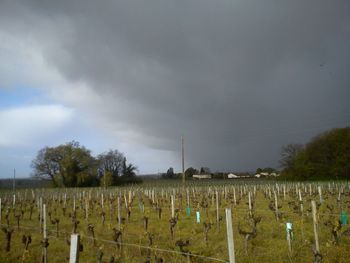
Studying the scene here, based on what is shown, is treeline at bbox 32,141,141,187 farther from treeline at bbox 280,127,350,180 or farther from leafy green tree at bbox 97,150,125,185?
treeline at bbox 280,127,350,180

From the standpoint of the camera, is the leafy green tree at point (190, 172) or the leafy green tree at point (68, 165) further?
the leafy green tree at point (190, 172)

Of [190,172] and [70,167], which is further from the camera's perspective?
[190,172]

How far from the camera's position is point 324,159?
209ft

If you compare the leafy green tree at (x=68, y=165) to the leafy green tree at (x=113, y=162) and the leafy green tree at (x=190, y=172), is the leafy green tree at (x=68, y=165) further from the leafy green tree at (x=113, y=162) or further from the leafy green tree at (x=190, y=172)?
the leafy green tree at (x=190, y=172)

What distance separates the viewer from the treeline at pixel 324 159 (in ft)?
195

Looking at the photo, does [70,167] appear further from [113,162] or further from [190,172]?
[190,172]

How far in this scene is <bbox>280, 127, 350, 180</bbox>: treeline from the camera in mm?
59344

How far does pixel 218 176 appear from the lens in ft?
313

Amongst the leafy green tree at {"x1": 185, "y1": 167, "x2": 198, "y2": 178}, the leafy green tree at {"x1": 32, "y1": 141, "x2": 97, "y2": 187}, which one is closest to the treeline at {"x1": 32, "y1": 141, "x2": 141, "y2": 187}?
the leafy green tree at {"x1": 32, "y1": 141, "x2": 97, "y2": 187}

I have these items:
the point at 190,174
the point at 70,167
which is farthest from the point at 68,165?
the point at 190,174

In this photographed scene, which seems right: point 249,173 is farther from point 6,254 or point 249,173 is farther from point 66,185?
point 6,254

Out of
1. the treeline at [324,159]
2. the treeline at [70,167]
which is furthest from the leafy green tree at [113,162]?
the treeline at [324,159]

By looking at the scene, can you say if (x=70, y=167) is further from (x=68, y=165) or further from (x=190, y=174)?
(x=190, y=174)

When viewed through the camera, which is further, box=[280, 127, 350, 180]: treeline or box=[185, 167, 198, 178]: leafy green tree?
box=[185, 167, 198, 178]: leafy green tree
